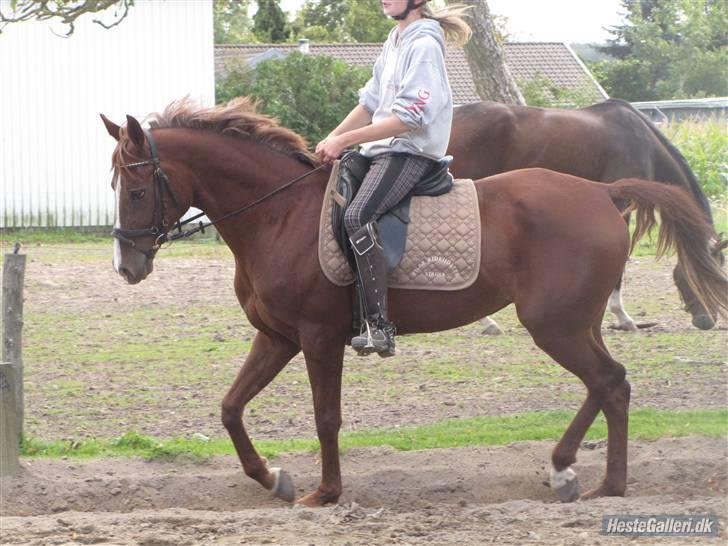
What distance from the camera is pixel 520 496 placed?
22.5 feet

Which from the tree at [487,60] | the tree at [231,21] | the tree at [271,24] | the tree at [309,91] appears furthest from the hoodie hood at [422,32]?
the tree at [231,21]

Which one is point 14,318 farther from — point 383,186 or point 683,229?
point 683,229

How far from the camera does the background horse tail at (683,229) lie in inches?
268

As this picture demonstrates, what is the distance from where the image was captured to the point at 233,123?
21.5 feet

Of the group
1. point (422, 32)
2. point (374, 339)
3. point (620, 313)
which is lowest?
point (620, 313)

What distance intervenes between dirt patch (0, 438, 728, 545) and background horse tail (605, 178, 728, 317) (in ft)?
3.70

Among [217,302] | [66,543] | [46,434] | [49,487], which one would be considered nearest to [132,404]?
[46,434]

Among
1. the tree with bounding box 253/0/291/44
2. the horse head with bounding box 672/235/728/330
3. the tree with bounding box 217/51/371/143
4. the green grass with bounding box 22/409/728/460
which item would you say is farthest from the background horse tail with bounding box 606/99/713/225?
the tree with bounding box 253/0/291/44

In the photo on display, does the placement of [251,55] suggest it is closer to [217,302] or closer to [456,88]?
[456,88]

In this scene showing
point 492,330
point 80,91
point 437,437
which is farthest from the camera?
point 80,91

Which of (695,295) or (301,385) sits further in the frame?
(301,385)

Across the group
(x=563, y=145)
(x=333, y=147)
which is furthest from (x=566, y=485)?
(x=563, y=145)

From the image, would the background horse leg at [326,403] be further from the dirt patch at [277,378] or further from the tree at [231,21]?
the tree at [231,21]

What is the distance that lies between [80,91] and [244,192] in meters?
18.3
